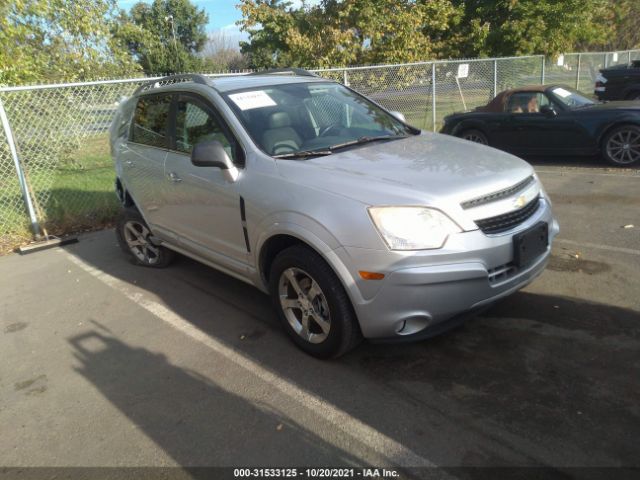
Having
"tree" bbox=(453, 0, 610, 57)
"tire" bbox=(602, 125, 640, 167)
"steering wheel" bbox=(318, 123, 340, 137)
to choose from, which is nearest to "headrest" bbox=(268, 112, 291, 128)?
"steering wheel" bbox=(318, 123, 340, 137)

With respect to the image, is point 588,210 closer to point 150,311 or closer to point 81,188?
point 150,311

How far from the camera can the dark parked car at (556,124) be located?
27.8 ft

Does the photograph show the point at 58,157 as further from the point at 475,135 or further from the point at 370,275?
the point at 475,135

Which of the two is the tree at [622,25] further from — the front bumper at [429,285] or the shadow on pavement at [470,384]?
the front bumper at [429,285]

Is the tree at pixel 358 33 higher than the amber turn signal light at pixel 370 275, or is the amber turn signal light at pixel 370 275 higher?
the tree at pixel 358 33

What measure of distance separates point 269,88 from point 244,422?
262 centimetres

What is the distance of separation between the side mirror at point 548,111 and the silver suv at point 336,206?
528 cm

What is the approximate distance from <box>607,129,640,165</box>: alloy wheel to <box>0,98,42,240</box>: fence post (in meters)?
8.87

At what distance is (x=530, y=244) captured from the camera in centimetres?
325

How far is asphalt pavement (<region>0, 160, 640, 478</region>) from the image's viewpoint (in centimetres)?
264

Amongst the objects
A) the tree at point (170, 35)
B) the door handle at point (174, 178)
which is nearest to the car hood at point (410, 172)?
the door handle at point (174, 178)

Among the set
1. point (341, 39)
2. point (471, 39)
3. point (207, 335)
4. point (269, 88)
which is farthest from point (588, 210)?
point (471, 39)

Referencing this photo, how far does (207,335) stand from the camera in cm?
400

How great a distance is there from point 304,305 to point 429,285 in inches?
37.2
